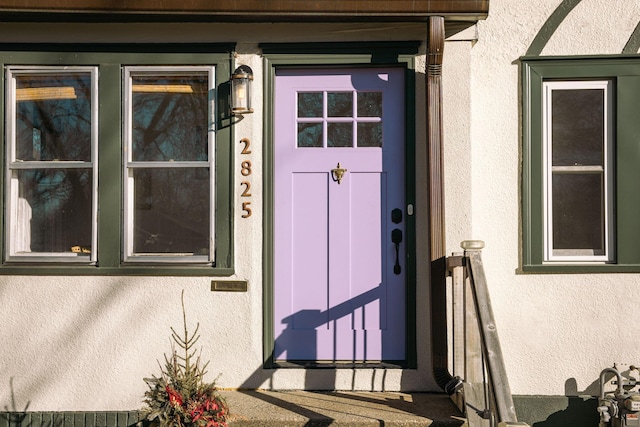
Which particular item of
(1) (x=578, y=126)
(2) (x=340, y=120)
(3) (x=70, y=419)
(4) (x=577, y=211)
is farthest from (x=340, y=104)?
(3) (x=70, y=419)

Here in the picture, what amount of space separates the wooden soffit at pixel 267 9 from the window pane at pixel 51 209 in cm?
125

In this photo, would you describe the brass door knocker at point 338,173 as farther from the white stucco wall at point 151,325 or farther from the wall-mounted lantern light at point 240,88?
the wall-mounted lantern light at point 240,88

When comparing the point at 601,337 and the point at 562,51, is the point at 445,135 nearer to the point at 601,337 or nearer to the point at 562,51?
the point at 562,51

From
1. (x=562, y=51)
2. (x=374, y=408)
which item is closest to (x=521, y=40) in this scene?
(x=562, y=51)

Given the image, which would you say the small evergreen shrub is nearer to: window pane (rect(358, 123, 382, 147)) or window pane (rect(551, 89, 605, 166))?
window pane (rect(358, 123, 382, 147))

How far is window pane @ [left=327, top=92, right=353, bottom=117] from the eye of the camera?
5.90 meters

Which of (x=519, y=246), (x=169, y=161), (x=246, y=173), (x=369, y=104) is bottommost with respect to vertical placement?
(x=519, y=246)

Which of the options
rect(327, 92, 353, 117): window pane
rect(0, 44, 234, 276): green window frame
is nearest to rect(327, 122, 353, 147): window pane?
rect(327, 92, 353, 117): window pane

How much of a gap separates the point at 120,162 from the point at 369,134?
1.93 m

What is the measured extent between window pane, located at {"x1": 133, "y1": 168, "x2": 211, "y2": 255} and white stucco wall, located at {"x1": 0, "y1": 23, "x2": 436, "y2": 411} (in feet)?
0.90

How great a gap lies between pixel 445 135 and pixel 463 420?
210cm

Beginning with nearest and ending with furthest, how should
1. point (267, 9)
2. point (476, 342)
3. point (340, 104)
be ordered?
point (476, 342) → point (267, 9) → point (340, 104)

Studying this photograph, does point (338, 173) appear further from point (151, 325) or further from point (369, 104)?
point (151, 325)

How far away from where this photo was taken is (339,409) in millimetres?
5168
